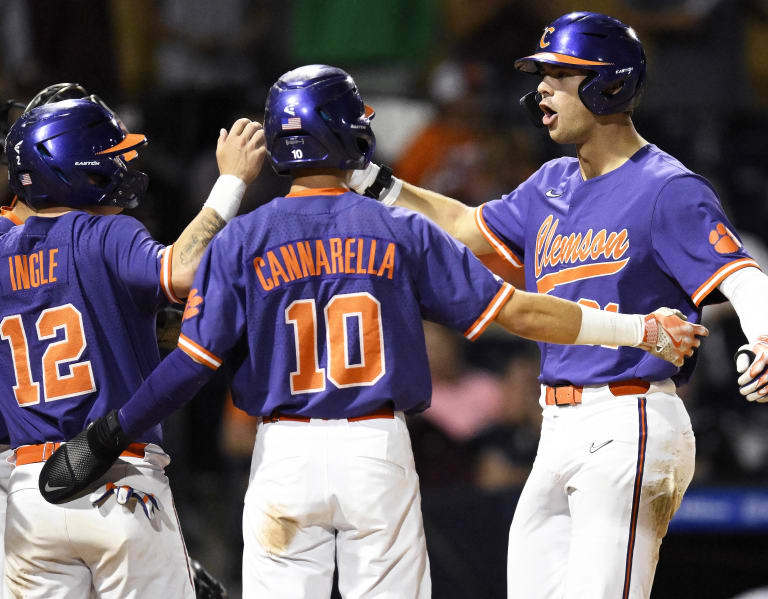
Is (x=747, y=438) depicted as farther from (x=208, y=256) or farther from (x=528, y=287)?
(x=208, y=256)

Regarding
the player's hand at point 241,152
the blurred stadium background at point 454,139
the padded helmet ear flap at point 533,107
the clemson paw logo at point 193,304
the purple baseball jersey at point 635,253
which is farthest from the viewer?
the blurred stadium background at point 454,139

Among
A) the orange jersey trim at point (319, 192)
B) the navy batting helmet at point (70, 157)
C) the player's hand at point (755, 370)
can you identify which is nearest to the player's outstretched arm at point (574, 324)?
the player's hand at point (755, 370)

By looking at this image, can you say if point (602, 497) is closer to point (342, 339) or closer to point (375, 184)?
point (342, 339)

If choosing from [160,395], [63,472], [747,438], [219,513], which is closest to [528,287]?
[160,395]

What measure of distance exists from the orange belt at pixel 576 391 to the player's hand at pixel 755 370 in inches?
13.4

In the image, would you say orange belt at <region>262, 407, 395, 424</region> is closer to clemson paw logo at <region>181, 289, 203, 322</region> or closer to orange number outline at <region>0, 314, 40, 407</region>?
clemson paw logo at <region>181, 289, 203, 322</region>

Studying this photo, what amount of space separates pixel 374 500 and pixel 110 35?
5.80 metres

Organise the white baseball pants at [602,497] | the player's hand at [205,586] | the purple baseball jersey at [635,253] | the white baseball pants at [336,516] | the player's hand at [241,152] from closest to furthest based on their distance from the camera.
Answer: the white baseball pants at [336,516] < the white baseball pants at [602,497] < the purple baseball jersey at [635,253] < the player's hand at [241,152] < the player's hand at [205,586]

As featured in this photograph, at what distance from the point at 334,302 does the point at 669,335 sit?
1000mm

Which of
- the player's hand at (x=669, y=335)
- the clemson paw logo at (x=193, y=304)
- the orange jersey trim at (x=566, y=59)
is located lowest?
the player's hand at (x=669, y=335)

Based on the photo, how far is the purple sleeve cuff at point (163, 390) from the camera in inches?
136

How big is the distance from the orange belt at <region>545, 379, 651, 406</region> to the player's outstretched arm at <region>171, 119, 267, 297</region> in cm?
120

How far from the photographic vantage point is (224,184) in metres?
3.95

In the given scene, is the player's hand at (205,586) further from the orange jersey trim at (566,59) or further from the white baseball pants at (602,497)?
the orange jersey trim at (566,59)
